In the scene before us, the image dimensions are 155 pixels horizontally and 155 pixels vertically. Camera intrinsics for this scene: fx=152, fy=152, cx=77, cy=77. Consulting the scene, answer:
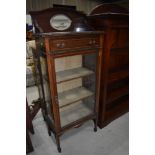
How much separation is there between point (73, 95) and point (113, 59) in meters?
0.65

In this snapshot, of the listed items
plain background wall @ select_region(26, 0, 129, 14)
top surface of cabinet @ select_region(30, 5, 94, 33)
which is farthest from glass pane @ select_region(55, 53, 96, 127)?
plain background wall @ select_region(26, 0, 129, 14)

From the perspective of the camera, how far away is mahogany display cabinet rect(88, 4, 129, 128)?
1.64 meters

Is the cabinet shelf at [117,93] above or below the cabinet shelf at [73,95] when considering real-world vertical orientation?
below

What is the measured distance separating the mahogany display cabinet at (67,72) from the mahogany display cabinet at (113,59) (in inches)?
4.7

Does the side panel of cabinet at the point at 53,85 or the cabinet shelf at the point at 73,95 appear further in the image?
the cabinet shelf at the point at 73,95

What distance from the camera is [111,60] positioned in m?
1.82

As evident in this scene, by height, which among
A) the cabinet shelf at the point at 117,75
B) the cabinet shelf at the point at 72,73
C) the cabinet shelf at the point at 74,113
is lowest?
the cabinet shelf at the point at 74,113

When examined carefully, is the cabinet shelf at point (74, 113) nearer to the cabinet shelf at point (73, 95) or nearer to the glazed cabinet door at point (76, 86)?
the glazed cabinet door at point (76, 86)

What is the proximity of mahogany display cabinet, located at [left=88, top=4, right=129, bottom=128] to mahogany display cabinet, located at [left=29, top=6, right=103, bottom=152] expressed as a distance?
0.12 meters

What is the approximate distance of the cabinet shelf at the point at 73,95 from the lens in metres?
1.70

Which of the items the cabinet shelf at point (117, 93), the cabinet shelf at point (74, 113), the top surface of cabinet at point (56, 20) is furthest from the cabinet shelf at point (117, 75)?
the top surface of cabinet at point (56, 20)

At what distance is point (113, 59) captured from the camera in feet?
6.07

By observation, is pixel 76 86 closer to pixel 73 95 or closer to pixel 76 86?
pixel 76 86
